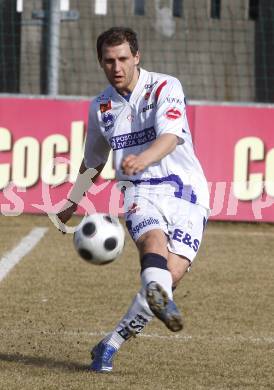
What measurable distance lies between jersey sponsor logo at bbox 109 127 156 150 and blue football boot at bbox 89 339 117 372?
1.16m

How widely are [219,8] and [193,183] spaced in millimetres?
13707

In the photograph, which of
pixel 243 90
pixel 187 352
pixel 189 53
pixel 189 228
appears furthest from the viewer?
pixel 243 90

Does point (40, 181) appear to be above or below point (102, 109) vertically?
below

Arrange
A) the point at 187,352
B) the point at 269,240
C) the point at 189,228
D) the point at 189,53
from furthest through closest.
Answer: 1. the point at 189,53
2. the point at 269,240
3. the point at 187,352
4. the point at 189,228

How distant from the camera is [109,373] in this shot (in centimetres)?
654

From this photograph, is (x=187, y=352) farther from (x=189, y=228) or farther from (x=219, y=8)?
(x=219, y=8)

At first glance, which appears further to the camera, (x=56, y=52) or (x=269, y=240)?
(x=56, y=52)

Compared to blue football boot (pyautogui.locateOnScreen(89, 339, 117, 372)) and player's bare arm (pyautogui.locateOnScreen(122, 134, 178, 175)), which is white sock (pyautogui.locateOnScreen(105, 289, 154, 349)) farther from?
player's bare arm (pyautogui.locateOnScreen(122, 134, 178, 175))

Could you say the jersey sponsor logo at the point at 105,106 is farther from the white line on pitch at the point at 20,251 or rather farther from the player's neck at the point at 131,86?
the white line on pitch at the point at 20,251

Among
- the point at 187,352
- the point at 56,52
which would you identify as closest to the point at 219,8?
the point at 56,52

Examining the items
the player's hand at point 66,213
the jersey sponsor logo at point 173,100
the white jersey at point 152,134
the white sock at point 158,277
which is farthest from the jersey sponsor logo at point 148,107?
the white sock at point 158,277

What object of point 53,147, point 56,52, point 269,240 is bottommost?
point 269,240

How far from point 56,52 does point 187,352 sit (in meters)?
7.78

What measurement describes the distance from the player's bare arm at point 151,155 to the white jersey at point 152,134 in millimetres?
264
